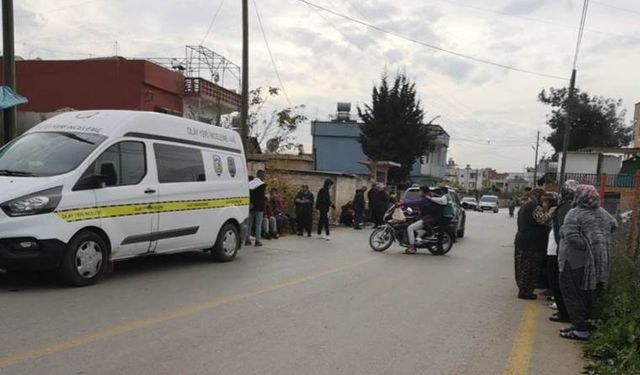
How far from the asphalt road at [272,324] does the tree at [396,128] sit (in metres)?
32.7

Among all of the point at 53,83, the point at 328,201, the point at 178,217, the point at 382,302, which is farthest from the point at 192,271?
the point at 53,83

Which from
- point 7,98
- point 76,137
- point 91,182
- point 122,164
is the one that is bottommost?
point 91,182

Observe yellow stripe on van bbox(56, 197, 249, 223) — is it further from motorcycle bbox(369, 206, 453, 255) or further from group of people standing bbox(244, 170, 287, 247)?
motorcycle bbox(369, 206, 453, 255)

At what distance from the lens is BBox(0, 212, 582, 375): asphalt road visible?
5379 mm

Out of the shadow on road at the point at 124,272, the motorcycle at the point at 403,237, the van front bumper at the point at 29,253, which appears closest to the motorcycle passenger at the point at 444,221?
the motorcycle at the point at 403,237

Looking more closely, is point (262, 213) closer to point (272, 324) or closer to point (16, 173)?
point (16, 173)

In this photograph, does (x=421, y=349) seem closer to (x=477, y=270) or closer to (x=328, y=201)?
(x=477, y=270)

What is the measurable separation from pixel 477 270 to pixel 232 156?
536cm

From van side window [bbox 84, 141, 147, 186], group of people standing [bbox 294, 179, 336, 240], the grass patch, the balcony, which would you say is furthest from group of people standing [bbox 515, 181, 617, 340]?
the balcony

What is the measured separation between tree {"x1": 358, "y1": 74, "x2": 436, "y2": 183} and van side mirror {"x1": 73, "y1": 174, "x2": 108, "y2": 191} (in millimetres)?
35460

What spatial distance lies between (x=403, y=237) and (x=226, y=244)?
5.09 metres

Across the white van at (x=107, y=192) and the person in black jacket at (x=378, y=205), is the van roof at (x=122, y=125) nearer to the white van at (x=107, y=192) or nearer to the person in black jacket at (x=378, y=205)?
the white van at (x=107, y=192)

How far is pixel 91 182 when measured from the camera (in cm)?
851

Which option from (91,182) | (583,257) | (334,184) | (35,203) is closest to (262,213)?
(91,182)
